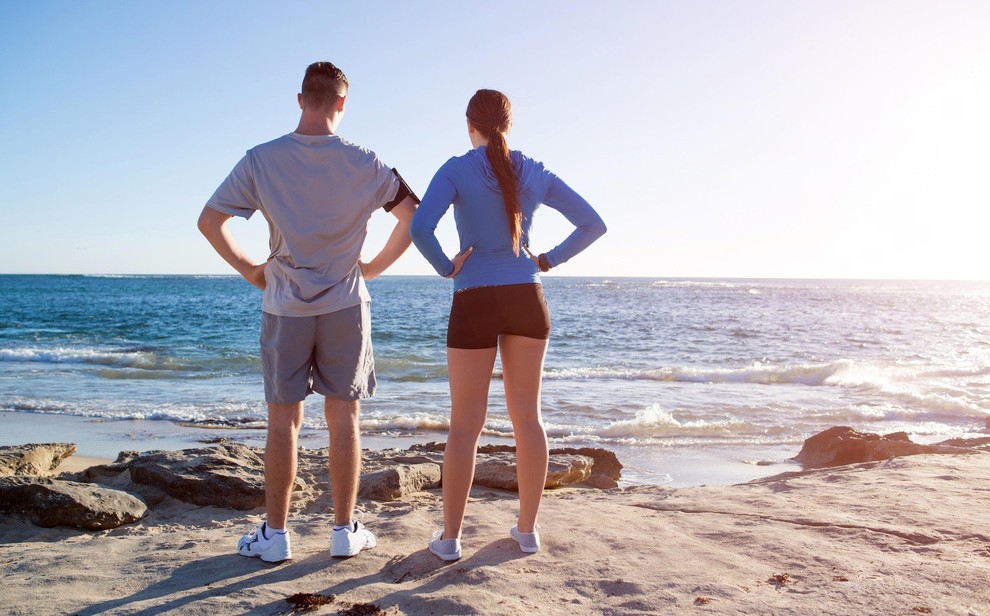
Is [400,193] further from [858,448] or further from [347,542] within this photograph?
[858,448]

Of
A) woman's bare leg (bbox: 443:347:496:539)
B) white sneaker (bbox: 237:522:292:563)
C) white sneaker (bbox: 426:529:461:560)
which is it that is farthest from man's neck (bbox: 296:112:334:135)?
white sneaker (bbox: 426:529:461:560)

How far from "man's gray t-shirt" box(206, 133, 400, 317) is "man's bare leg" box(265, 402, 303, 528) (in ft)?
1.38

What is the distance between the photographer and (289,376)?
9.88 ft

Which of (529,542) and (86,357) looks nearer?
(529,542)

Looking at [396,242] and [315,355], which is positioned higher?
[396,242]

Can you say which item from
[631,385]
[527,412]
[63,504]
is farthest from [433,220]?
[631,385]

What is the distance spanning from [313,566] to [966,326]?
3216cm

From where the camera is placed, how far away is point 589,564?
2.92 metres

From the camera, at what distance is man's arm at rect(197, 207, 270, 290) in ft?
9.90

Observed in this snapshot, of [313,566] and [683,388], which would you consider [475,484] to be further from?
[683,388]

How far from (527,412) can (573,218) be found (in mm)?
859

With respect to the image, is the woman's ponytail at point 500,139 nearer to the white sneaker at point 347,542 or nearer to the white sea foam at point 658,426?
the white sneaker at point 347,542

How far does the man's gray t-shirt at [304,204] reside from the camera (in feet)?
9.84

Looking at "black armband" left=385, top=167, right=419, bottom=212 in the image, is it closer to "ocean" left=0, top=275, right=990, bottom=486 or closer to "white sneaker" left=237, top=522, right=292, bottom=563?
"white sneaker" left=237, top=522, right=292, bottom=563
